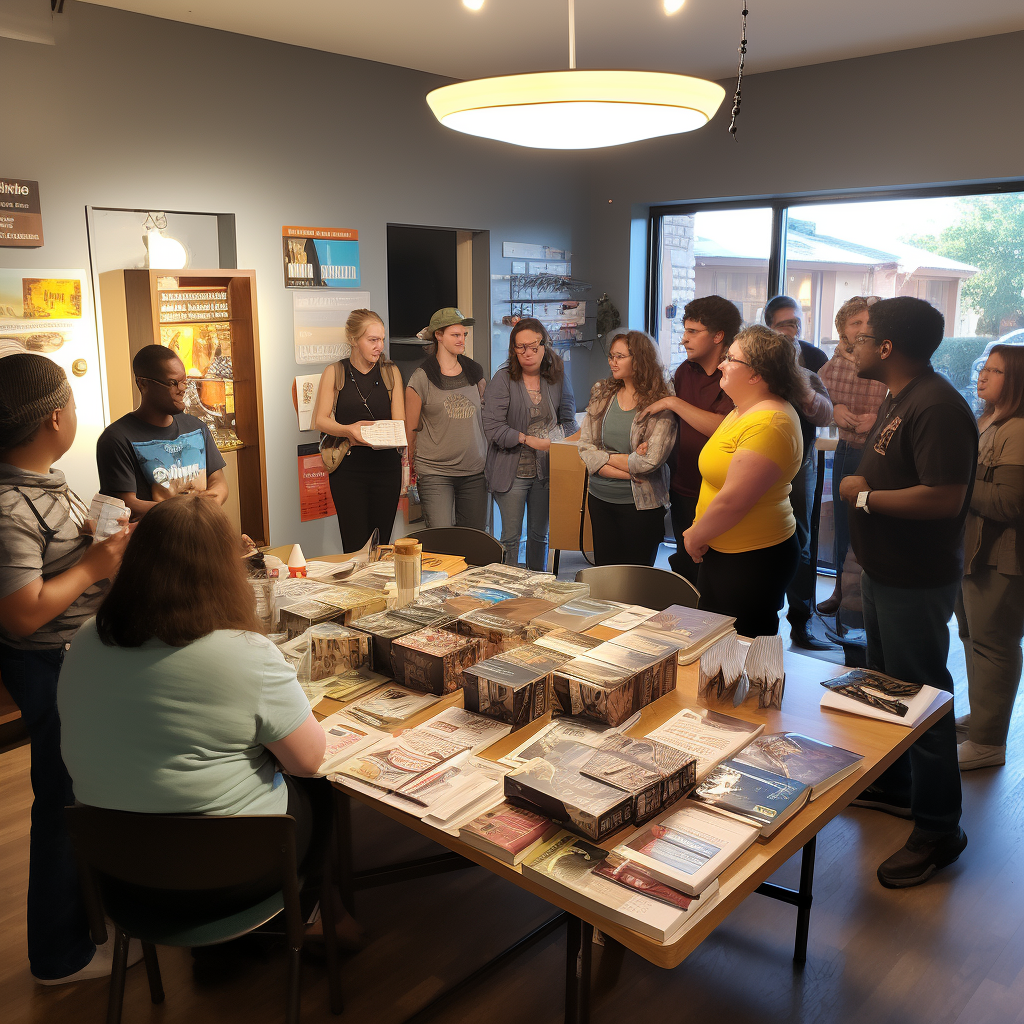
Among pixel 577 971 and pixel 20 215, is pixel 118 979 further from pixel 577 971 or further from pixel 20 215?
pixel 20 215

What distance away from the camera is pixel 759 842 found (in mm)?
1650

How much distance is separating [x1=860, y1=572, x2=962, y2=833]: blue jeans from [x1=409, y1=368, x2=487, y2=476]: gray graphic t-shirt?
8.37 ft

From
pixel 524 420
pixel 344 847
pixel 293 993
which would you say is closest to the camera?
pixel 293 993

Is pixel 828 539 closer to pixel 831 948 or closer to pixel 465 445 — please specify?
pixel 465 445

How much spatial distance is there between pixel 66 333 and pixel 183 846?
3153 millimetres

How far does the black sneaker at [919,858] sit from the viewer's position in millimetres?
2715

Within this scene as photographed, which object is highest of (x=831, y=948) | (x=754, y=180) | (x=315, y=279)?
(x=754, y=180)

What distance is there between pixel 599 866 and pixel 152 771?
0.85 m

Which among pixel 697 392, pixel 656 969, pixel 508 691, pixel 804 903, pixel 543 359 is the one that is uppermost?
pixel 543 359

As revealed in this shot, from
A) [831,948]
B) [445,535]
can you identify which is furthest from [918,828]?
[445,535]

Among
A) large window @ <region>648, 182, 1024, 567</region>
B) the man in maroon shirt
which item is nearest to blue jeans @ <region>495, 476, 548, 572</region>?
the man in maroon shirt

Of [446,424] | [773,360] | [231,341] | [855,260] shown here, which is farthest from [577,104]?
[855,260]

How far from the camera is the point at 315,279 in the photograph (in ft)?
16.8

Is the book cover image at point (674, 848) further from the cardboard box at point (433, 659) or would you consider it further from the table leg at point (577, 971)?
the cardboard box at point (433, 659)
